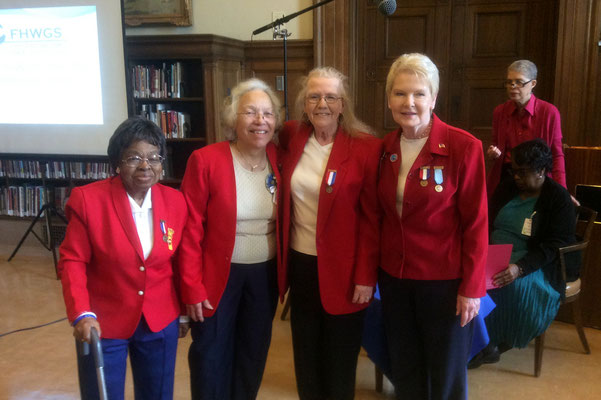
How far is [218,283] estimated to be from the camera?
2.03m

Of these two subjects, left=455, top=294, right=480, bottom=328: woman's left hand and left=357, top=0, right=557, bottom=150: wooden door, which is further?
left=357, top=0, right=557, bottom=150: wooden door

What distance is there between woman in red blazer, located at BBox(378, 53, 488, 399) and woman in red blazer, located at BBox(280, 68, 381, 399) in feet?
0.25

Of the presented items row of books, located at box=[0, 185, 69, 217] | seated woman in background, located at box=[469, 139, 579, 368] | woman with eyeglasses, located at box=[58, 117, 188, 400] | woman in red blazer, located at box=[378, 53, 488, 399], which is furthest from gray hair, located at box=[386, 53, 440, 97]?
row of books, located at box=[0, 185, 69, 217]

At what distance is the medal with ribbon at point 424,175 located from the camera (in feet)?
6.04

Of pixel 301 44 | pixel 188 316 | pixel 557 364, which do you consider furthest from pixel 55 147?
pixel 557 364

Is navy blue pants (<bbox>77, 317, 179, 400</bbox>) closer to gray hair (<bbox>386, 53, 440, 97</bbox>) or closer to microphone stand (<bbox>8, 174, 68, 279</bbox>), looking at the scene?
gray hair (<bbox>386, 53, 440, 97</bbox>)

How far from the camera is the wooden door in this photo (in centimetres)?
475

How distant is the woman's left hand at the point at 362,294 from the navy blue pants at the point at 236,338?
335mm

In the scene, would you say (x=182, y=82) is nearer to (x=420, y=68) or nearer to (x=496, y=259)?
(x=496, y=259)

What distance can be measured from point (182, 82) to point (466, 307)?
378 centimetres

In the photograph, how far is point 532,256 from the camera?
8.82 feet

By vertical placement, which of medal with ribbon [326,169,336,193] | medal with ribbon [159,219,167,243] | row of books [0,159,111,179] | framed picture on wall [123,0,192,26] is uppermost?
framed picture on wall [123,0,192,26]

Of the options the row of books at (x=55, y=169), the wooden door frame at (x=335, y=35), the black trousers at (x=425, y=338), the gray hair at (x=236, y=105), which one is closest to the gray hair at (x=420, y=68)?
the gray hair at (x=236, y=105)

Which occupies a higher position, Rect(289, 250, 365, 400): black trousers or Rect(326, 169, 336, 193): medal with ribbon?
Rect(326, 169, 336, 193): medal with ribbon
